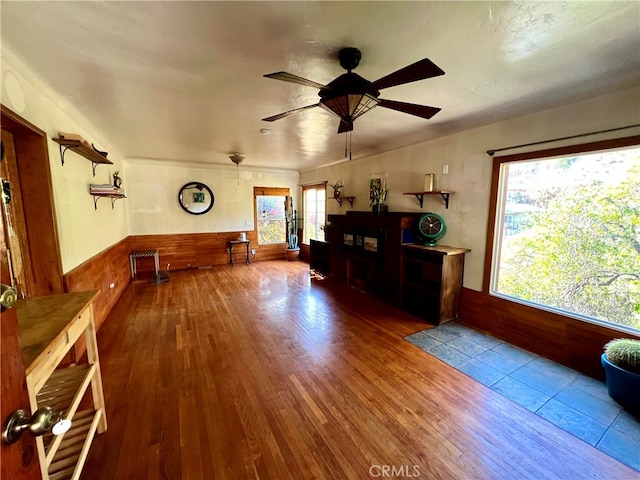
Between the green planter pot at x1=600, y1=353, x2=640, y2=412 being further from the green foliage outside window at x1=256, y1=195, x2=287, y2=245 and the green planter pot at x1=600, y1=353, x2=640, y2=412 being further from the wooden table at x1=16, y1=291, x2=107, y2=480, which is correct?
the green foliage outside window at x1=256, y1=195, x2=287, y2=245

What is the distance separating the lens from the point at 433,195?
3.75 metres

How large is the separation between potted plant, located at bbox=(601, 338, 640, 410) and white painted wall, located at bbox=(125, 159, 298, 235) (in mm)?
6403

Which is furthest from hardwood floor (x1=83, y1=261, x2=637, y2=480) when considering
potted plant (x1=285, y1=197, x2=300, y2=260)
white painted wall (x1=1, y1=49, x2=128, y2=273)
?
potted plant (x1=285, y1=197, x2=300, y2=260)

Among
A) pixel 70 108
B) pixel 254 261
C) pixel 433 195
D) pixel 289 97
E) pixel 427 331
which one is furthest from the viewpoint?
pixel 254 261

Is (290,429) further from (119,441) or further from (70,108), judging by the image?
(70,108)

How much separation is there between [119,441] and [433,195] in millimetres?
3989

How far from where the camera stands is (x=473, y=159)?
325 cm

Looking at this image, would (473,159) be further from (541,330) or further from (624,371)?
(624,371)

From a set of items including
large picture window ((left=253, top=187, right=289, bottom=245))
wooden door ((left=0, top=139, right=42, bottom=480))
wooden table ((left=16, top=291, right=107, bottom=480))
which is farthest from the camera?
→ large picture window ((left=253, top=187, right=289, bottom=245))

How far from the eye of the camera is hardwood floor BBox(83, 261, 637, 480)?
1541 millimetres

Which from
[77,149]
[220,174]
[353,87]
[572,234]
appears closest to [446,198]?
[572,234]

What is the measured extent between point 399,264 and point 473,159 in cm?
160

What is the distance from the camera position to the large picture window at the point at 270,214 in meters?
6.95

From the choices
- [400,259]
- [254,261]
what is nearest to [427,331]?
[400,259]
